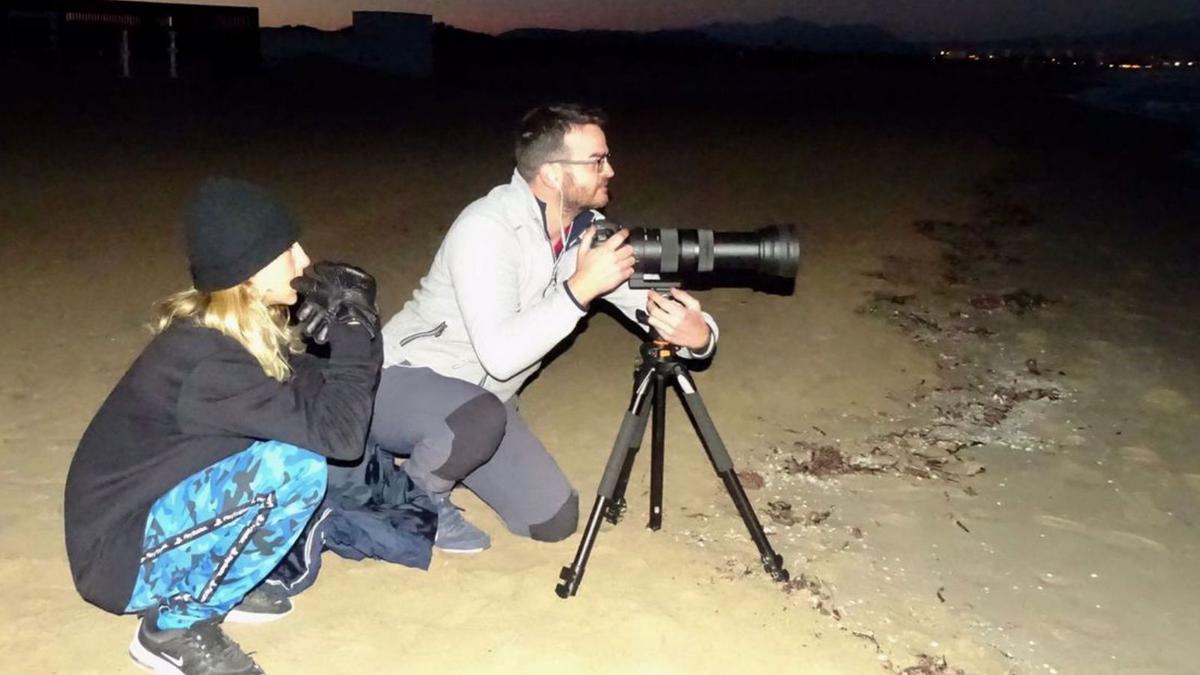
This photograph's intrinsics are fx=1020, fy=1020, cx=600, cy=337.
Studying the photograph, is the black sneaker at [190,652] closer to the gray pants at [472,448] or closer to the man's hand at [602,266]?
the gray pants at [472,448]

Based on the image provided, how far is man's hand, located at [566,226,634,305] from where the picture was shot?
2637 mm

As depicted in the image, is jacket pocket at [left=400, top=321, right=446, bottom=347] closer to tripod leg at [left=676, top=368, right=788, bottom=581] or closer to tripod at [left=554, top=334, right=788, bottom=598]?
tripod at [left=554, top=334, right=788, bottom=598]

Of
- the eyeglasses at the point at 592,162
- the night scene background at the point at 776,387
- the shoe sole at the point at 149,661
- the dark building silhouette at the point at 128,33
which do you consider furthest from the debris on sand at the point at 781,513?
the dark building silhouette at the point at 128,33

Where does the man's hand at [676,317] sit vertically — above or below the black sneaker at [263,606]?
above

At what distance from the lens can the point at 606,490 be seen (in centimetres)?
285

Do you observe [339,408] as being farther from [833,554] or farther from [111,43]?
[111,43]

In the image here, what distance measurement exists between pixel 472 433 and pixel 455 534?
35 centimetres

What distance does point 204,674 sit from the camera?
94.2 inches

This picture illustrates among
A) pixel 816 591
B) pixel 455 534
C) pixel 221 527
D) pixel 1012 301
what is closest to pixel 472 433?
pixel 455 534

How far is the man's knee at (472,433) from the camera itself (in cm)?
299

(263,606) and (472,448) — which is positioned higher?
(472,448)

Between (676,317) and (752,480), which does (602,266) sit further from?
(752,480)

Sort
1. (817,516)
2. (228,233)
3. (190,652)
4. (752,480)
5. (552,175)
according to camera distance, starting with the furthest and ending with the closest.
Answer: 1. (752,480)
2. (817,516)
3. (552,175)
4. (190,652)
5. (228,233)

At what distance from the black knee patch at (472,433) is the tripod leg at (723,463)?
0.57 meters
